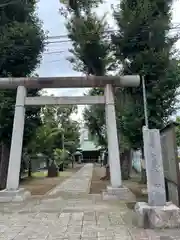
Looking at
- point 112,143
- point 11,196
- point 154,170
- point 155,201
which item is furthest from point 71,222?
point 112,143

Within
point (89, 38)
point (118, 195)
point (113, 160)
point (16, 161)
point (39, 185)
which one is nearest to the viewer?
point (118, 195)

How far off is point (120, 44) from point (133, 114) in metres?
2.87

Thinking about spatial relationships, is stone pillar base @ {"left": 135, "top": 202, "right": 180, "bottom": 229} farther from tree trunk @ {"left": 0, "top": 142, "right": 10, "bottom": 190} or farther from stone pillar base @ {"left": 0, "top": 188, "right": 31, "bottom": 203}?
tree trunk @ {"left": 0, "top": 142, "right": 10, "bottom": 190}

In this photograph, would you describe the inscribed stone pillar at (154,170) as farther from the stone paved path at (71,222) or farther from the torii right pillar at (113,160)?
the torii right pillar at (113,160)

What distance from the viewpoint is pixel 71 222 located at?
18.6ft

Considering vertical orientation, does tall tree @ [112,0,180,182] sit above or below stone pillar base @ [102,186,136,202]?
above

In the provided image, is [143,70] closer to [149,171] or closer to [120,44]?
[120,44]

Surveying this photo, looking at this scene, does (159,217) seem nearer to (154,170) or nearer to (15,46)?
(154,170)

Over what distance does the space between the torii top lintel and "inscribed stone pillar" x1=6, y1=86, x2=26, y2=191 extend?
28cm

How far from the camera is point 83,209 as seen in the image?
7.07 m

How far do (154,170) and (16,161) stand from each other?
5.00 metres

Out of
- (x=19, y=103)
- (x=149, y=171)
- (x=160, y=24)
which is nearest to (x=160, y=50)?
(x=160, y=24)

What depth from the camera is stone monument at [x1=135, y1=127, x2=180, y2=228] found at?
16.6ft

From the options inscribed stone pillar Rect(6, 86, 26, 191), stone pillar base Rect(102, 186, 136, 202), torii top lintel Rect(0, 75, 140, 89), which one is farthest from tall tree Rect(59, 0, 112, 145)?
stone pillar base Rect(102, 186, 136, 202)
